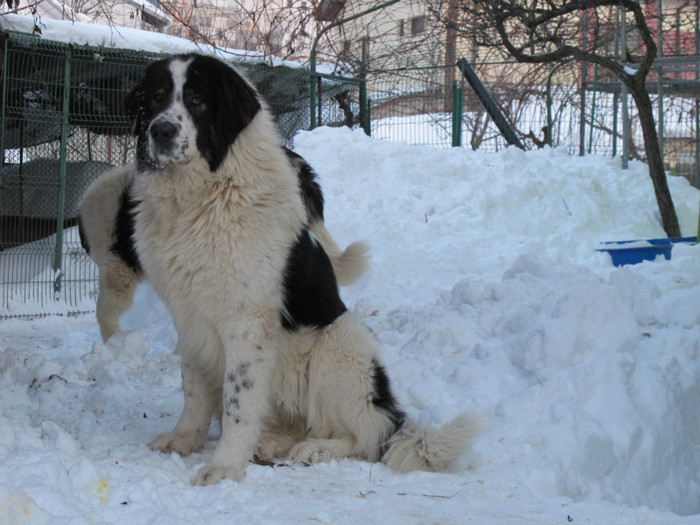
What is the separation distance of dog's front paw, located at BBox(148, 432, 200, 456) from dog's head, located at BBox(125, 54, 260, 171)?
1.32 m

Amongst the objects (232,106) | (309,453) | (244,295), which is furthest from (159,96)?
(309,453)

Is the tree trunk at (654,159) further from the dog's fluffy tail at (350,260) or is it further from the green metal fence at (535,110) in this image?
the dog's fluffy tail at (350,260)

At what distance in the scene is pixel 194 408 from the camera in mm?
3553

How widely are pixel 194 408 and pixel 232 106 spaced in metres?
1.50

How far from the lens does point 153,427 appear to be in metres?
3.89

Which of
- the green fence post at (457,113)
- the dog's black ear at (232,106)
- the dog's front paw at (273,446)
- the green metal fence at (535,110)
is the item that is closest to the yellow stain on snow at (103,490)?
the dog's front paw at (273,446)

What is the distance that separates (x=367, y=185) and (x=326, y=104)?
6.51 ft

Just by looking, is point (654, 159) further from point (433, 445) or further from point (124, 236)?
point (433, 445)

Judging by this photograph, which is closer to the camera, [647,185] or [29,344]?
[29,344]

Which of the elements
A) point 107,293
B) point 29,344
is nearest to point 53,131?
point 29,344

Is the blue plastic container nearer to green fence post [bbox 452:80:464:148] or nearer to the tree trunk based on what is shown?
the tree trunk

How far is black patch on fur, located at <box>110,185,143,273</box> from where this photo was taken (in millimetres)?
5469

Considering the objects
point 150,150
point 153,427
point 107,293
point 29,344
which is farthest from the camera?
Result: point 29,344

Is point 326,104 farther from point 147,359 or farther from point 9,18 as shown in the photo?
point 147,359
